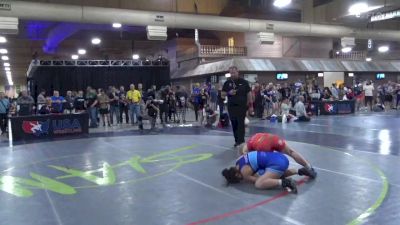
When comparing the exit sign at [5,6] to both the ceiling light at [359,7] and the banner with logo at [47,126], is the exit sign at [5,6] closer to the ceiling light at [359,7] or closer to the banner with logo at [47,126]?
the banner with logo at [47,126]

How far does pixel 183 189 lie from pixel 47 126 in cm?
845

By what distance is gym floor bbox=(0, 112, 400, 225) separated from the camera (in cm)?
385

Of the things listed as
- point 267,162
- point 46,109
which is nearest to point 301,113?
point 46,109

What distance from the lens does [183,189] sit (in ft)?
16.2

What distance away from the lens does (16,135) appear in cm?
1160

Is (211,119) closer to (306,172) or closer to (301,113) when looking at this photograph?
(301,113)

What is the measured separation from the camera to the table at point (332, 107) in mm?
18281

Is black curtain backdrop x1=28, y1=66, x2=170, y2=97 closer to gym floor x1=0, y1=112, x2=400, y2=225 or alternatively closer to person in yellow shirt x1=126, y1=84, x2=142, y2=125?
person in yellow shirt x1=126, y1=84, x2=142, y2=125

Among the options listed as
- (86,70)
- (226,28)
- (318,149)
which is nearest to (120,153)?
(318,149)

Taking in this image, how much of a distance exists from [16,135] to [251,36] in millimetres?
20656

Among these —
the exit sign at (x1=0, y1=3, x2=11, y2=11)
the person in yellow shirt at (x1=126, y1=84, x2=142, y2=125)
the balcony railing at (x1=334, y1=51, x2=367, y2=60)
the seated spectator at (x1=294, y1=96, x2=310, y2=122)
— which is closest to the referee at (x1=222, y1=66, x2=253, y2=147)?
the person in yellow shirt at (x1=126, y1=84, x2=142, y2=125)

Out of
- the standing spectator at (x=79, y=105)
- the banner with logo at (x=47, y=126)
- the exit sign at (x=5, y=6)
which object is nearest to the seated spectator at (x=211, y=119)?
the banner with logo at (x=47, y=126)

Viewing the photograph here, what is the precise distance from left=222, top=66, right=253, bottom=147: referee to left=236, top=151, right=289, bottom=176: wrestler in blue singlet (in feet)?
9.89

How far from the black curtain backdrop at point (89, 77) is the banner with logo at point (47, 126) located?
11.1 metres
